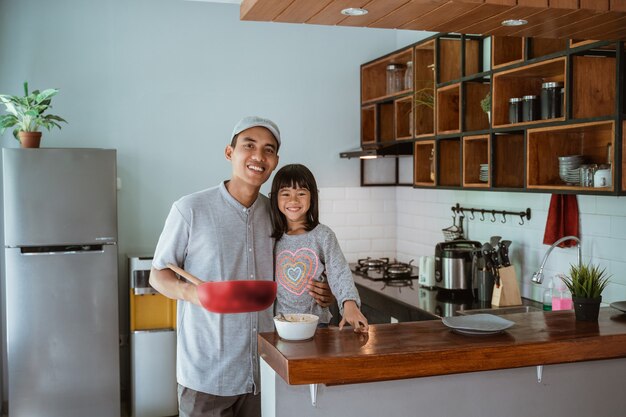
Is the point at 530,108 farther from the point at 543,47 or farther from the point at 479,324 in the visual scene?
the point at 479,324

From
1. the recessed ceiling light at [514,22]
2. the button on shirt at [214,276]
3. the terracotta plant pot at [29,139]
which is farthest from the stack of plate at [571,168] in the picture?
the terracotta plant pot at [29,139]

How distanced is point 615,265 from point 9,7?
4359mm

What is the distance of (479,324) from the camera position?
252 centimetres

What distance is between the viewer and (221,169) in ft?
17.5

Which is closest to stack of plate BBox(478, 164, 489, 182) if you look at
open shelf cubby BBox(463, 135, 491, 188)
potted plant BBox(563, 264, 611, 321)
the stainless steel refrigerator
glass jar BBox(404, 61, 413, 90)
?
open shelf cubby BBox(463, 135, 491, 188)

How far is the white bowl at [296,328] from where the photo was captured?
2.32 meters

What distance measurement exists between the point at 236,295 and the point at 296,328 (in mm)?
A: 499

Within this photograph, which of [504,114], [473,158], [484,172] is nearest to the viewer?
[504,114]

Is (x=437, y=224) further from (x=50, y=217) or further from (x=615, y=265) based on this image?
(x=50, y=217)

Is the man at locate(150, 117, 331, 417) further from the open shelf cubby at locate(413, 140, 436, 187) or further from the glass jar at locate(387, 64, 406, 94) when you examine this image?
the glass jar at locate(387, 64, 406, 94)

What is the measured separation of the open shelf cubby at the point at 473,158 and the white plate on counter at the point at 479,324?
1590 mm

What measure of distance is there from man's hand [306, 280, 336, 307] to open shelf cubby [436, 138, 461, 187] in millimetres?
1925

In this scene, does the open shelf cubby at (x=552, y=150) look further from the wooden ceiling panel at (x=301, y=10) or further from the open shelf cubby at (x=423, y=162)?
the wooden ceiling panel at (x=301, y=10)

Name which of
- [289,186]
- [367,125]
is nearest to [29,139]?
[289,186]
